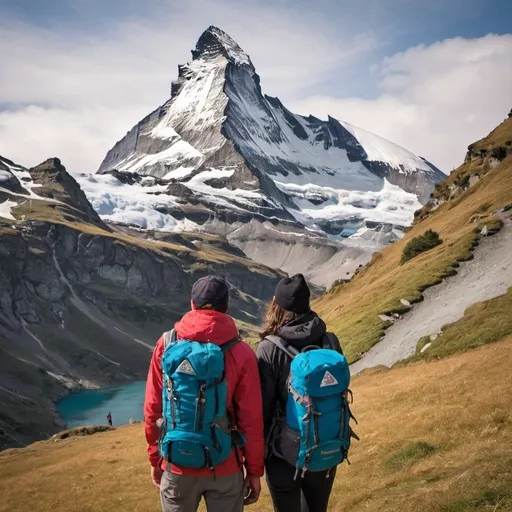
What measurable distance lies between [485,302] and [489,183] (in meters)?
48.4

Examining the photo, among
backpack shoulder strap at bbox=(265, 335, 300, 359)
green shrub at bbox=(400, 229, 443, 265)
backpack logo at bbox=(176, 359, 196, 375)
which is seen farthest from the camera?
green shrub at bbox=(400, 229, 443, 265)

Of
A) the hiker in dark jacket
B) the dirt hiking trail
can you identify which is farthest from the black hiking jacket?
the dirt hiking trail

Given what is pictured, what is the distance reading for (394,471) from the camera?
55.2ft

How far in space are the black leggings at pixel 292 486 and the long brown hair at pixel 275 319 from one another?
2.18 meters

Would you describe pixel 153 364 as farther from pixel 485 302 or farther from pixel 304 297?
pixel 485 302

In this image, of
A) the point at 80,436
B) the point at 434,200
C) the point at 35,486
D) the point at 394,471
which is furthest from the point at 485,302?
the point at 434,200

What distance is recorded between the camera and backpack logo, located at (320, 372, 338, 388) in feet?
31.7

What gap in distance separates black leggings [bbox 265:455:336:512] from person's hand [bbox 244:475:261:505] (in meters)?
0.41

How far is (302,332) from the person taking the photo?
33.3 ft

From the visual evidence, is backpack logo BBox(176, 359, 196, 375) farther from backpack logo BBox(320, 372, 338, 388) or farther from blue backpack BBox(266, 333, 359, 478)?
backpack logo BBox(320, 372, 338, 388)

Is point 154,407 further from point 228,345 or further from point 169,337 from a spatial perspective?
point 228,345

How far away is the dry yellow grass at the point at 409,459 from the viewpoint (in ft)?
41.5

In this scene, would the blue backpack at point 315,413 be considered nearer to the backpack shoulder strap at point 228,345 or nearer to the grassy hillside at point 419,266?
the backpack shoulder strap at point 228,345

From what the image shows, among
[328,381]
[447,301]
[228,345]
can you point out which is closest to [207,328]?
[228,345]
